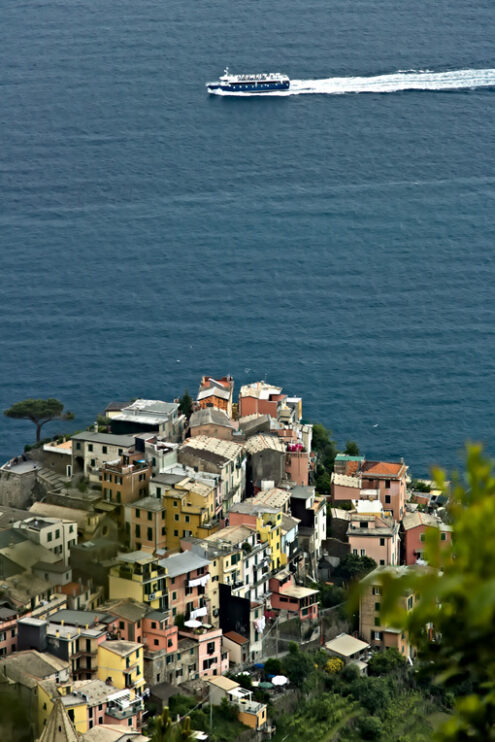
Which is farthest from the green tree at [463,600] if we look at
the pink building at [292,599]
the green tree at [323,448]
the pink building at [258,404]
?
the green tree at [323,448]

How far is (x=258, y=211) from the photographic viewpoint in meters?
111

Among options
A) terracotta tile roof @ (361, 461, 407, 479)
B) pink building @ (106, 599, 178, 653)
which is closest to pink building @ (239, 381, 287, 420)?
terracotta tile roof @ (361, 461, 407, 479)

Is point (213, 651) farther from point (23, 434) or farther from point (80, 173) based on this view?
point (80, 173)

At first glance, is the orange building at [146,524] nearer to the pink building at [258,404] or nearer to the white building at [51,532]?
Result: the white building at [51,532]

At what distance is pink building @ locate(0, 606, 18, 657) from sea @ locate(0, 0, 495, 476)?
92.5 feet

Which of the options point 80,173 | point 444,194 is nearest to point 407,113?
point 444,194

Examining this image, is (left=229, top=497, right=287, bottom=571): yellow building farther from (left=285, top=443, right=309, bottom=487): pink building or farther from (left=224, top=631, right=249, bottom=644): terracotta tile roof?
(left=285, top=443, right=309, bottom=487): pink building

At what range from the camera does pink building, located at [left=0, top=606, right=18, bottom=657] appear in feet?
131

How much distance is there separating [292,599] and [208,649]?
4531 millimetres

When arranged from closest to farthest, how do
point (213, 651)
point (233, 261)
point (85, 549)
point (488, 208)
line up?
point (85, 549) → point (213, 651) → point (233, 261) → point (488, 208)

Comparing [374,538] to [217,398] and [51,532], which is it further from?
[51,532]

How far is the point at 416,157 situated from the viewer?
121 meters

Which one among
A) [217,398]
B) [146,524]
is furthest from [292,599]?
[217,398]

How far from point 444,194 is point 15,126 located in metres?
38.4
